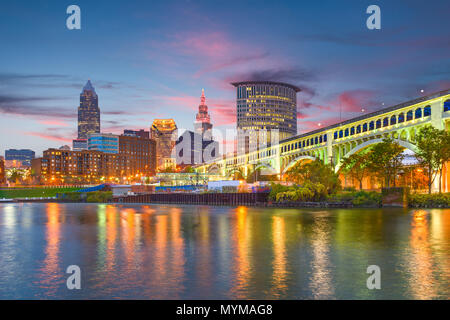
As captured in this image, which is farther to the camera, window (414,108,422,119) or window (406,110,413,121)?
window (406,110,413,121)

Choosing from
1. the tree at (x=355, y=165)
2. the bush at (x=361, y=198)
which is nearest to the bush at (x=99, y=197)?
the tree at (x=355, y=165)

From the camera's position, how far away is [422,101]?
235 feet

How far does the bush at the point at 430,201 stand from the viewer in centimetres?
5494

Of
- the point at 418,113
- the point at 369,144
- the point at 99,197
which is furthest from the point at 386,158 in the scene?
the point at 99,197

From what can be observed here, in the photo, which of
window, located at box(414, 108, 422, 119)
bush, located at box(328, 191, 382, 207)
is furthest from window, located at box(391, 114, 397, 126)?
bush, located at box(328, 191, 382, 207)

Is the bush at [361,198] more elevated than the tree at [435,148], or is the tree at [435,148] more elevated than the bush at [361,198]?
the tree at [435,148]

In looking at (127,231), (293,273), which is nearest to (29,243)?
(127,231)

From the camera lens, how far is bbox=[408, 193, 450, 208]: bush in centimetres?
5494

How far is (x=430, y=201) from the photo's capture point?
55906mm

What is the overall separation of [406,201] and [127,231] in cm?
4223

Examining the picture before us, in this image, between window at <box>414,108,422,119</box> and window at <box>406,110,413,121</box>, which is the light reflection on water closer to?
window at <box>414,108,422,119</box>

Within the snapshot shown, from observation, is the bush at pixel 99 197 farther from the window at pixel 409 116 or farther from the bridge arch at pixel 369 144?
the window at pixel 409 116

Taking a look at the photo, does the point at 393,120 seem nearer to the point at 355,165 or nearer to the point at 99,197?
the point at 355,165
